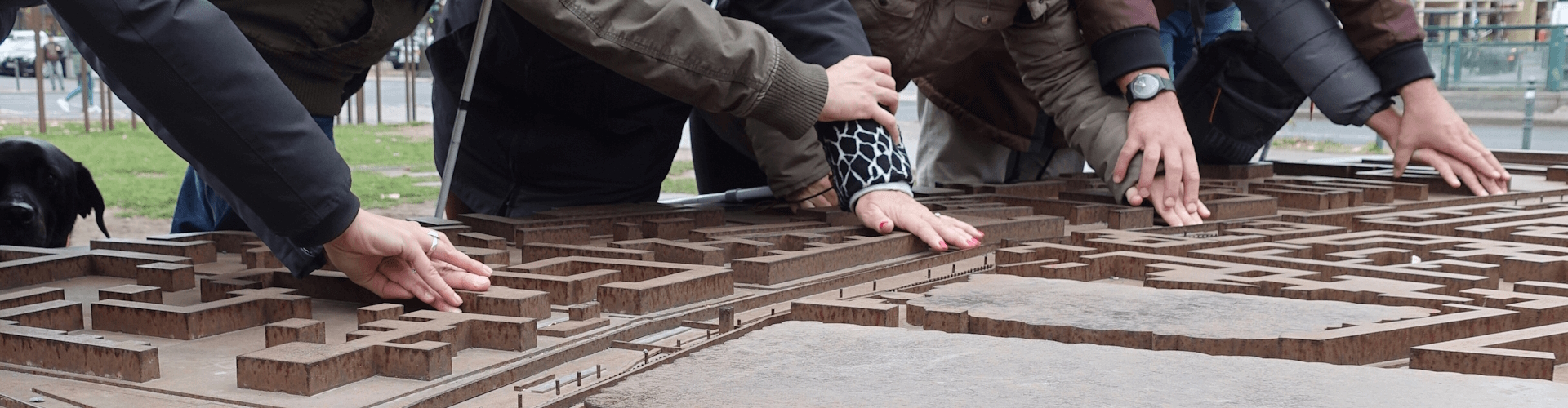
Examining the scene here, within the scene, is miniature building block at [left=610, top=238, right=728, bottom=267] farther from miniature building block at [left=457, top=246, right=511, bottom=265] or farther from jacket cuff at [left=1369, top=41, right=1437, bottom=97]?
jacket cuff at [left=1369, top=41, right=1437, bottom=97]

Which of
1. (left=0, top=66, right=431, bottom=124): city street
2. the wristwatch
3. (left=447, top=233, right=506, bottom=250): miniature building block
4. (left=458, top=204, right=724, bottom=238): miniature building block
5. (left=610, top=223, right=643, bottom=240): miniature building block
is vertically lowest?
(left=447, top=233, right=506, bottom=250): miniature building block

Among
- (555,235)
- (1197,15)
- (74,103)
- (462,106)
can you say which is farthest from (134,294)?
(74,103)

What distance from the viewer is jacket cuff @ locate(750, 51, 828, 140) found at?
2.07 m

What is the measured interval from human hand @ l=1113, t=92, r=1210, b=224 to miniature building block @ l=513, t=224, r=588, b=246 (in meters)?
1.11

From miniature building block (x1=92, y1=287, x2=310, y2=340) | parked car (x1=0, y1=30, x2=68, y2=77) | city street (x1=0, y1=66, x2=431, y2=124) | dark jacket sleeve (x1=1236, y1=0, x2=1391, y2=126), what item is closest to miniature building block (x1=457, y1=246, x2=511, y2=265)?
miniature building block (x1=92, y1=287, x2=310, y2=340)

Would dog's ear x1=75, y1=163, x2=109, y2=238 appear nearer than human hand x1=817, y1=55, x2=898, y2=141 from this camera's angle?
No

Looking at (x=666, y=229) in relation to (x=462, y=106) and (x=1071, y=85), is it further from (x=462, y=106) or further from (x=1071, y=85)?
(x=1071, y=85)

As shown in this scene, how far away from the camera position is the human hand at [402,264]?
1478 millimetres

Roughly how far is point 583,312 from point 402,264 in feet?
0.75

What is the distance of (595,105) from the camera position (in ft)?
9.37

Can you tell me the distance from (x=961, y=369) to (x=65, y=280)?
4.30ft

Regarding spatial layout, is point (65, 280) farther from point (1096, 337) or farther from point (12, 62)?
point (12, 62)

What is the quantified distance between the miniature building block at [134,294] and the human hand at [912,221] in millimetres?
1077

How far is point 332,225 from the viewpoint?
1422 mm
